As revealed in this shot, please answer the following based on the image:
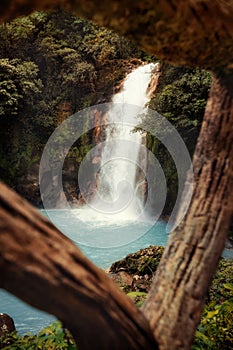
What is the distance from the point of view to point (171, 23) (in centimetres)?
101

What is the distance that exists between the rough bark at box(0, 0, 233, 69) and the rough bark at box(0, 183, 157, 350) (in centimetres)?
53

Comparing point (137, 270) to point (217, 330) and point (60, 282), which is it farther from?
point (60, 282)

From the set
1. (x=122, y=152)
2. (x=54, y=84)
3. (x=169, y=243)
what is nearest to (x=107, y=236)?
(x=122, y=152)

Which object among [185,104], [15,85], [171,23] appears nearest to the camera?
[171,23]

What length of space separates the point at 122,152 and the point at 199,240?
9.52m

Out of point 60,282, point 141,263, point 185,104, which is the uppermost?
point 185,104

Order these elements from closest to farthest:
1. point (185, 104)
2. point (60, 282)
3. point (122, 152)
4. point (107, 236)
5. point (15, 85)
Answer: point (60, 282)
point (185, 104)
point (107, 236)
point (15, 85)
point (122, 152)

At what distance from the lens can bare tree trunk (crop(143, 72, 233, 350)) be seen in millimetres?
991

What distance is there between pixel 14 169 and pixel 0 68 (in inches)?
120

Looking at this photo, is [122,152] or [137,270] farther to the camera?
[122,152]

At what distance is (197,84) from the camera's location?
25.1 ft

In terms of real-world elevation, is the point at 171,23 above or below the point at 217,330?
above

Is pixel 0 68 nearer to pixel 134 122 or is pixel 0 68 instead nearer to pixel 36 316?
pixel 134 122

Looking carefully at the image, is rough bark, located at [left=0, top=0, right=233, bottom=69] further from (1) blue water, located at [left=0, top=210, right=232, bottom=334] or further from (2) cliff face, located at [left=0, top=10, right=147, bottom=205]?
(2) cliff face, located at [left=0, top=10, right=147, bottom=205]
